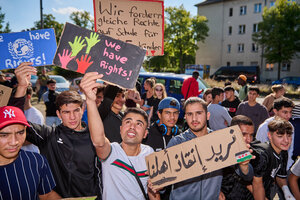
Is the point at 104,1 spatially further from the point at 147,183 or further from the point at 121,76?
the point at 147,183

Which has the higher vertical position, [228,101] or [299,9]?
[299,9]

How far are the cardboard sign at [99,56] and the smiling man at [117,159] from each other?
161mm

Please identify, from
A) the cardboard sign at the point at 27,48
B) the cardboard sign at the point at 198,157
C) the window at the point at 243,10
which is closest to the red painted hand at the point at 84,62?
the cardboard sign at the point at 27,48

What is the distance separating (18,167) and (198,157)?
1516 mm

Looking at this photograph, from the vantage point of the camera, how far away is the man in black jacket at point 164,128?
10.1 ft

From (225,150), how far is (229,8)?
4432cm

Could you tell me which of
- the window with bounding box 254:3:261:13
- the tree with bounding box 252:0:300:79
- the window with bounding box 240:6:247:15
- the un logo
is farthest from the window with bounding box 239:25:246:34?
the un logo

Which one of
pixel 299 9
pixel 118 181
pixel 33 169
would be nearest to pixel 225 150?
pixel 118 181

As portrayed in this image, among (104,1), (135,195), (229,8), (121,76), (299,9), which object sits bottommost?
(135,195)

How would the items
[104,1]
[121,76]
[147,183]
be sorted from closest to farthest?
[147,183] < [121,76] < [104,1]

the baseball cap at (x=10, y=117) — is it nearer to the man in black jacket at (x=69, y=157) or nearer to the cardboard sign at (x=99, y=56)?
the man in black jacket at (x=69, y=157)

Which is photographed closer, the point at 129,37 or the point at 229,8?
the point at 129,37

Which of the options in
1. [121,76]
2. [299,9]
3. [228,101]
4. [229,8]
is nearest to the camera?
[121,76]

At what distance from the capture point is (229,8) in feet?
133
